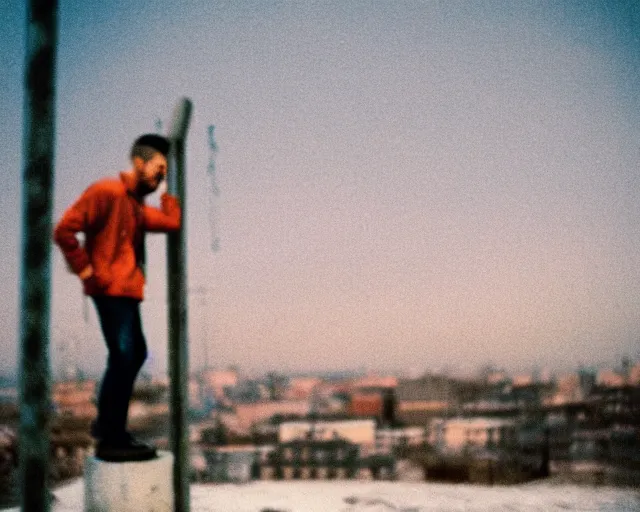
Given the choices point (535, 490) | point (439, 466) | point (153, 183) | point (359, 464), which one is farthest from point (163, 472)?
point (359, 464)

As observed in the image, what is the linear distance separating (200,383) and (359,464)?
5426mm

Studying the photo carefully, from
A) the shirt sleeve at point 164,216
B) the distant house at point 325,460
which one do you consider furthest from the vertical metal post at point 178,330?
the distant house at point 325,460

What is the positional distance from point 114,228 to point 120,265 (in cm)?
19

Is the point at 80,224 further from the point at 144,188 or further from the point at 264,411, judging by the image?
the point at 264,411

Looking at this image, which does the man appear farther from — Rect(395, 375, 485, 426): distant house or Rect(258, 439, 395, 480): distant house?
Rect(395, 375, 485, 426): distant house

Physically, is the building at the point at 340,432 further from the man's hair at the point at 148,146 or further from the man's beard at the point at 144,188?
the man's hair at the point at 148,146

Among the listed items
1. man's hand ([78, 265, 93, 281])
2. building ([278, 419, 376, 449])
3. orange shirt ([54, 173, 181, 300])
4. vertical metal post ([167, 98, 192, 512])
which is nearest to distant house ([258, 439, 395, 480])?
building ([278, 419, 376, 449])

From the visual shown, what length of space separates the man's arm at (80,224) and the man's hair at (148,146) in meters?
0.30

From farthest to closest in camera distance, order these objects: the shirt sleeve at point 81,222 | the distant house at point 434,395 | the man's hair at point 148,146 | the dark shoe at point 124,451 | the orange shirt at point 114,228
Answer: the distant house at point 434,395 → the man's hair at point 148,146 → the dark shoe at point 124,451 → the orange shirt at point 114,228 → the shirt sleeve at point 81,222

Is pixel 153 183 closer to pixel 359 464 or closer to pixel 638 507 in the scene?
pixel 638 507

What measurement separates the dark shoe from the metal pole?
134cm

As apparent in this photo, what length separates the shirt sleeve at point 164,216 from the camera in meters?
3.43

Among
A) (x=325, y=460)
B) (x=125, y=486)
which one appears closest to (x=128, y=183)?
(x=125, y=486)

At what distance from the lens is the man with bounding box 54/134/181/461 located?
3307mm
